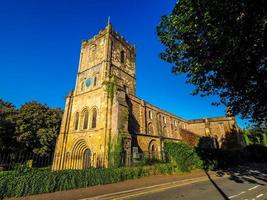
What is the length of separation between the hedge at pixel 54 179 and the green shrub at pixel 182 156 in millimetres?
5062

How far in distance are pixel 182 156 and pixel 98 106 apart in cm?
1128

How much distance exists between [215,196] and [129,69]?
23175 millimetres

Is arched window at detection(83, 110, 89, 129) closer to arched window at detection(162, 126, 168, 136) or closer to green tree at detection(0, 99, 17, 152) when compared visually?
green tree at detection(0, 99, 17, 152)

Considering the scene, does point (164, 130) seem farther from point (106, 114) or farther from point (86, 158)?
point (86, 158)

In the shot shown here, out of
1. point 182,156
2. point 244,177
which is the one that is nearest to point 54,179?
point 182,156

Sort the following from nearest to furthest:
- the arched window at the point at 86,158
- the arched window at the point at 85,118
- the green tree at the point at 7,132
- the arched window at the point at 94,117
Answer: the arched window at the point at 86,158
the arched window at the point at 94,117
the arched window at the point at 85,118
the green tree at the point at 7,132

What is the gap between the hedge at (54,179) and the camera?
7.61m

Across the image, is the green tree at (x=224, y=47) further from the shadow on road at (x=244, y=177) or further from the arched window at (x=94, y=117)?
the arched window at (x=94, y=117)

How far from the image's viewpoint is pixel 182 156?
1622 cm

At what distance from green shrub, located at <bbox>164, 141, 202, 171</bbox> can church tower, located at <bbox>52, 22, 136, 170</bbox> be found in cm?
431

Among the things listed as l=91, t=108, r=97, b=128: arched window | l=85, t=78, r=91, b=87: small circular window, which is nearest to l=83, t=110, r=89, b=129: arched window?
l=91, t=108, r=97, b=128: arched window

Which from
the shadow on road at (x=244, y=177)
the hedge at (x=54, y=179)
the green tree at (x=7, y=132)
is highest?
the green tree at (x=7, y=132)

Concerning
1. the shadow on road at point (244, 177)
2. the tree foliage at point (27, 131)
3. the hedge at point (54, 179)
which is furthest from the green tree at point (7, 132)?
the shadow on road at point (244, 177)

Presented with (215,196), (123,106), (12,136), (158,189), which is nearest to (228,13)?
(215,196)
